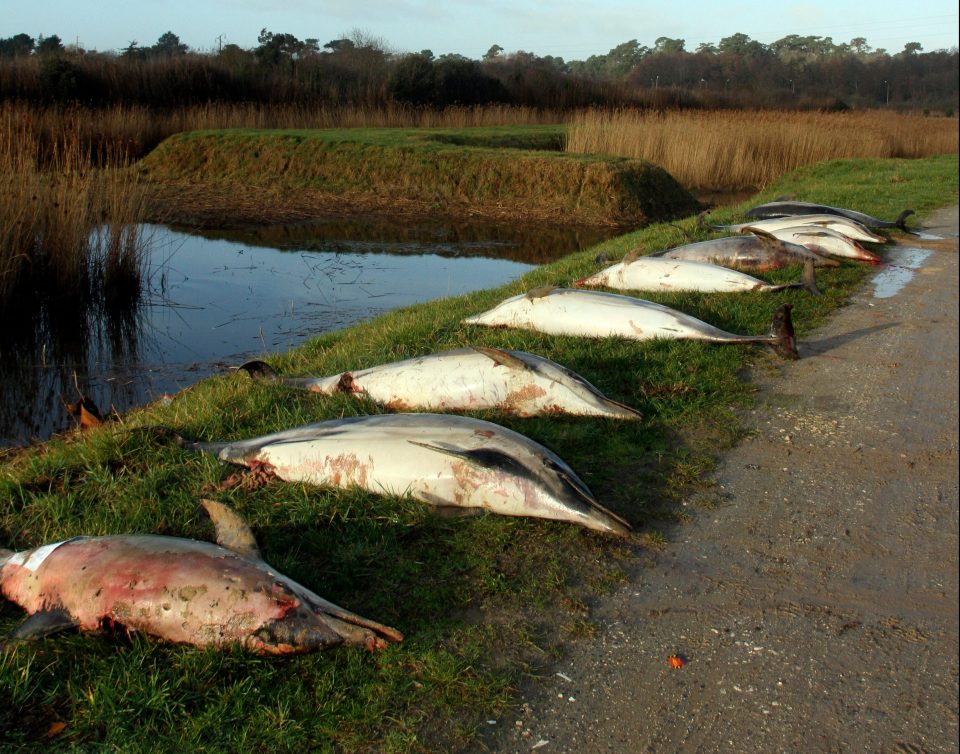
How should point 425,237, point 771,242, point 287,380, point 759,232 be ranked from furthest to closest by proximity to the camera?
point 425,237 < point 759,232 < point 771,242 < point 287,380

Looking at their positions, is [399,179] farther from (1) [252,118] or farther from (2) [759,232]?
(2) [759,232]

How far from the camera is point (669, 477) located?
167 inches

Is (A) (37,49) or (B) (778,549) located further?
(A) (37,49)

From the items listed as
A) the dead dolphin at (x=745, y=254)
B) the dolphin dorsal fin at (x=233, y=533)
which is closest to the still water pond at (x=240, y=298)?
the dolphin dorsal fin at (x=233, y=533)

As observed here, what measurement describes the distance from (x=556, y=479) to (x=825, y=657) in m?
1.28

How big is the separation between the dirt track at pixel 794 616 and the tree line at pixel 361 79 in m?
18.4

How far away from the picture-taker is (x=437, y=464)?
12.8ft

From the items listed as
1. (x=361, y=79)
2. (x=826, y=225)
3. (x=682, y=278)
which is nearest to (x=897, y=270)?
(x=826, y=225)

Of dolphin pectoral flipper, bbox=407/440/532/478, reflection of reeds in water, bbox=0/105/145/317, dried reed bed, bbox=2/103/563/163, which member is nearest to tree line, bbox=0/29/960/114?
dried reed bed, bbox=2/103/563/163

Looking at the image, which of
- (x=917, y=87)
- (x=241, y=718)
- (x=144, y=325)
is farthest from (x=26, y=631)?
(x=144, y=325)

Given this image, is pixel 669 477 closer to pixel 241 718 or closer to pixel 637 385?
pixel 637 385

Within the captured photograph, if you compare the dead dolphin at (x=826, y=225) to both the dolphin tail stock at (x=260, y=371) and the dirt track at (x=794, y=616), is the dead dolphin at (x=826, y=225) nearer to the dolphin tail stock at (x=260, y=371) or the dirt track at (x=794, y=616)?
the dirt track at (x=794, y=616)

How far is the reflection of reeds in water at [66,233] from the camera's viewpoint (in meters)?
9.09

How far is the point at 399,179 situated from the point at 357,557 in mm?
17112
